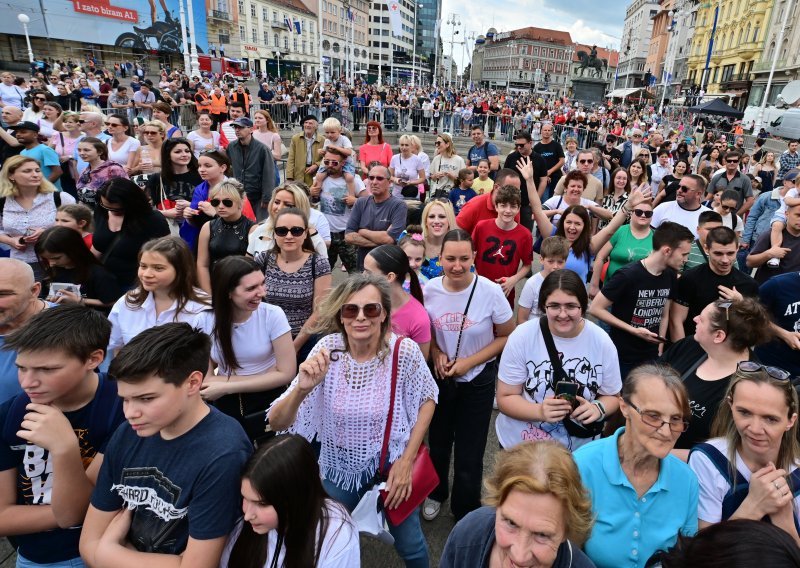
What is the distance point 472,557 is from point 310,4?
9504cm

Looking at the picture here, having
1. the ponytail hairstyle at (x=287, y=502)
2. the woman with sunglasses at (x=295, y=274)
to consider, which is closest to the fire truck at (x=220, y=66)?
the woman with sunglasses at (x=295, y=274)

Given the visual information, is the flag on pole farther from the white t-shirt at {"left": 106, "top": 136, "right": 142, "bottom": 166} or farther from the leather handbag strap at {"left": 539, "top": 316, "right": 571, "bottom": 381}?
the leather handbag strap at {"left": 539, "top": 316, "right": 571, "bottom": 381}

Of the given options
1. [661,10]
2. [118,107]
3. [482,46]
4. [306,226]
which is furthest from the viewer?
[482,46]

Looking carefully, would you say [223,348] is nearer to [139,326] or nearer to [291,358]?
[291,358]

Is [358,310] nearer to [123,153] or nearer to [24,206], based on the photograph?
[24,206]

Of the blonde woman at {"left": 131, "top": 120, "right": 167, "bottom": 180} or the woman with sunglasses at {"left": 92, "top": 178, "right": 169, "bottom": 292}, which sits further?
the blonde woman at {"left": 131, "top": 120, "right": 167, "bottom": 180}

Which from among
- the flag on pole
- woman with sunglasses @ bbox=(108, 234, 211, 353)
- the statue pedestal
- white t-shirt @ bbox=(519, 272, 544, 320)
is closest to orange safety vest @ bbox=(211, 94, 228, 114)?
woman with sunglasses @ bbox=(108, 234, 211, 353)

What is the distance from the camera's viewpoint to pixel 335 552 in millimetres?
1703

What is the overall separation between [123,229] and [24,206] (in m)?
1.45

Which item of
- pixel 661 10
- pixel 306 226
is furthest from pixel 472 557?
pixel 661 10

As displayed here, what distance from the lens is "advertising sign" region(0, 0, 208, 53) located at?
39.8 m

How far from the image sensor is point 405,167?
7.32 m

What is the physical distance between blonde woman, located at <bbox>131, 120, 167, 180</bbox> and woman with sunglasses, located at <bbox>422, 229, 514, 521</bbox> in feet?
16.8

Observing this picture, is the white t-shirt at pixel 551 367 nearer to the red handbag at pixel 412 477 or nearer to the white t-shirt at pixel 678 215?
the red handbag at pixel 412 477
